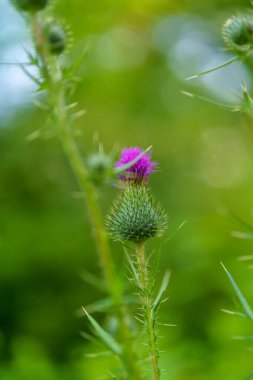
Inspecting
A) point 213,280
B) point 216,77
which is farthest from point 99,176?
point 216,77

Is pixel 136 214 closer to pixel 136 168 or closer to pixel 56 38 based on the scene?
pixel 136 168

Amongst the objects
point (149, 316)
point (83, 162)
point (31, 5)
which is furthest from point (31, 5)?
point (149, 316)

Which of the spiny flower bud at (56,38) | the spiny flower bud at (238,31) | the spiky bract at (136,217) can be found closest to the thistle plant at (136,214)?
the spiky bract at (136,217)

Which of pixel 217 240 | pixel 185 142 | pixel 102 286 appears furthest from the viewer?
pixel 185 142

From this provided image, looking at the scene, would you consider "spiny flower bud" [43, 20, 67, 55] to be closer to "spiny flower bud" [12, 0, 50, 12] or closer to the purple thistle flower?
"spiny flower bud" [12, 0, 50, 12]

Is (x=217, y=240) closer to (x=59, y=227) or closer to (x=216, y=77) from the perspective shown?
(x=59, y=227)

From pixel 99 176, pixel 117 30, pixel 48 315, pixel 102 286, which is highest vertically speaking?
pixel 99 176
